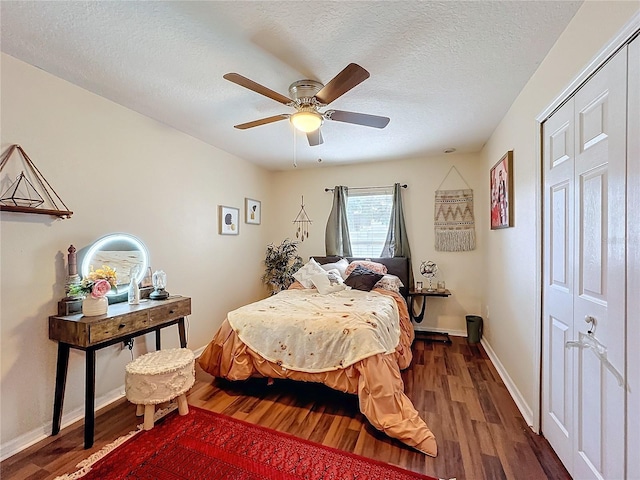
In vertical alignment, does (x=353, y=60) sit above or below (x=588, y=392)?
above

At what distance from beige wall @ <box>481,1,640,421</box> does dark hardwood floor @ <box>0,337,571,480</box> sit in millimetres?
293

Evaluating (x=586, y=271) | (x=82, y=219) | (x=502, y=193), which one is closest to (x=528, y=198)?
(x=502, y=193)

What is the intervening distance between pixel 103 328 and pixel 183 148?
6.85 ft

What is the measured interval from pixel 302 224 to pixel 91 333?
3420 mm

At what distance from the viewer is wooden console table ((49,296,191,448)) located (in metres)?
1.89

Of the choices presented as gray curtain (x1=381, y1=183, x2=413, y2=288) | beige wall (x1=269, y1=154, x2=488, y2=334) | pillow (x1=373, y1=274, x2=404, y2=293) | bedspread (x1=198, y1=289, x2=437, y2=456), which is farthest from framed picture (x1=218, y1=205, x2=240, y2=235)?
gray curtain (x1=381, y1=183, x2=413, y2=288)

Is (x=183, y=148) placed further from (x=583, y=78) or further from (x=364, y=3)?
(x=583, y=78)

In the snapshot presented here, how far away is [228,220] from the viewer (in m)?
3.98

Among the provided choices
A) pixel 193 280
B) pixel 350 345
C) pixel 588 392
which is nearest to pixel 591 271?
pixel 588 392

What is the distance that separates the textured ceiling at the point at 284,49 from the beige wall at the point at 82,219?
25 cm

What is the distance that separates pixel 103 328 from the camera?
1.98 m

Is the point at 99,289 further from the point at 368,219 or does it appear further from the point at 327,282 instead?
the point at 368,219

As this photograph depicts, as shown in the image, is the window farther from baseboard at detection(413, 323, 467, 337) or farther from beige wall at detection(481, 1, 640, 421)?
beige wall at detection(481, 1, 640, 421)

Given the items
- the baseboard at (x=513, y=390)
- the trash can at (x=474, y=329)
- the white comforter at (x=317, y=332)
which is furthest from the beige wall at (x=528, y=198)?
the white comforter at (x=317, y=332)
